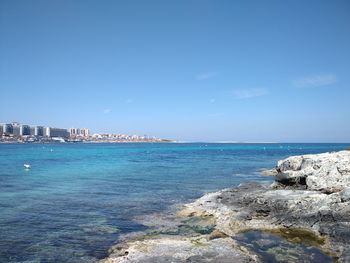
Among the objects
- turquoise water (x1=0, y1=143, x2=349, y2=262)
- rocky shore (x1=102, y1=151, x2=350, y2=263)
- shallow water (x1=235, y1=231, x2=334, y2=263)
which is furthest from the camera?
turquoise water (x1=0, y1=143, x2=349, y2=262)

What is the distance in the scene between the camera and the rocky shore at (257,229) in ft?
47.0

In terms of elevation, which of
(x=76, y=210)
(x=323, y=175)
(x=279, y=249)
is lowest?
(x=76, y=210)

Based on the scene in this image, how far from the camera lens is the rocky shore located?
14320mm

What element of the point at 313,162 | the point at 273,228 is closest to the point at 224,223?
the point at 273,228

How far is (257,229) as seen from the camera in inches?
730

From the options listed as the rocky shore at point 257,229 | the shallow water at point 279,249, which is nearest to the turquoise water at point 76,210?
the rocky shore at point 257,229

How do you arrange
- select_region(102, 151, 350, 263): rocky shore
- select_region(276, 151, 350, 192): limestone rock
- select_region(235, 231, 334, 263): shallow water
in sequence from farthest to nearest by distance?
select_region(276, 151, 350, 192): limestone rock < select_region(102, 151, 350, 263): rocky shore < select_region(235, 231, 334, 263): shallow water

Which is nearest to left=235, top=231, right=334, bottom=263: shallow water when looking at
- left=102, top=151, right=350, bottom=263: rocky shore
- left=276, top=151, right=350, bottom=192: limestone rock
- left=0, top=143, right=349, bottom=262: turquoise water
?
left=102, top=151, right=350, bottom=263: rocky shore

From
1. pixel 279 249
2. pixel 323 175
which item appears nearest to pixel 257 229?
pixel 279 249

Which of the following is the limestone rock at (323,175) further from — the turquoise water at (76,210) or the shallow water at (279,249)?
the turquoise water at (76,210)

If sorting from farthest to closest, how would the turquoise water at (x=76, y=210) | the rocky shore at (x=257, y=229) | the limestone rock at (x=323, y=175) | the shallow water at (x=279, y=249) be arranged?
the limestone rock at (x=323, y=175) < the turquoise water at (x=76, y=210) < the rocky shore at (x=257, y=229) < the shallow water at (x=279, y=249)

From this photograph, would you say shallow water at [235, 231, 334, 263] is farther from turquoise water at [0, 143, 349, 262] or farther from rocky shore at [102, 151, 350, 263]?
turquoise water at [0, 143, 349, 262]

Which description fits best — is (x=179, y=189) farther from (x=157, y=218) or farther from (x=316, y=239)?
(x=316, y=239)

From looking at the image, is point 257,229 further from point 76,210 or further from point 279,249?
point 76,210
